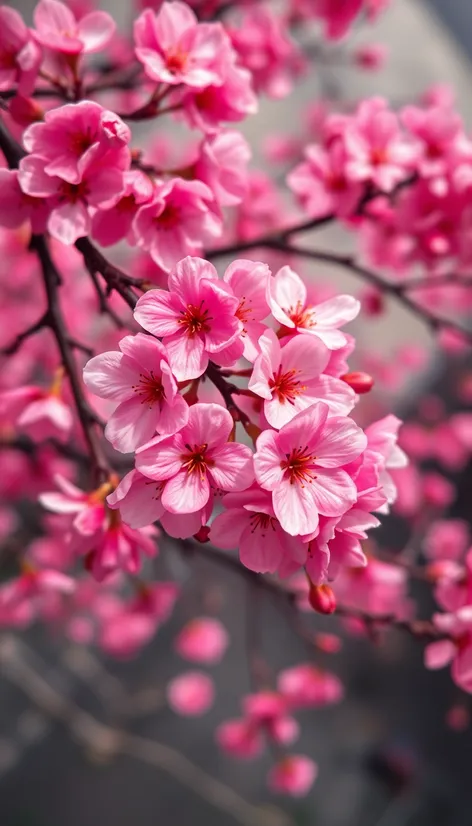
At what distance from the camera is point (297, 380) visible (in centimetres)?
40

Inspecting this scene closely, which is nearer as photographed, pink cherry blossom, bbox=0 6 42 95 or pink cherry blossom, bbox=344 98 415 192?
pink cherry blossom, bbox=0 6 42 95

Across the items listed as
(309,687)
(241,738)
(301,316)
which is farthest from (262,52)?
(241,738)

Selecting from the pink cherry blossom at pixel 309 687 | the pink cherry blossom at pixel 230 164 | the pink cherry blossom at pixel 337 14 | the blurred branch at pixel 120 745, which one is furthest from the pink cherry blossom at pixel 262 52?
the blurred branch at pixel 120 745

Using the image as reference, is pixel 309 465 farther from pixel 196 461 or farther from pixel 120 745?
pixel 120 745

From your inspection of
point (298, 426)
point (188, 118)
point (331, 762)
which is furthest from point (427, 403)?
point (298, 426)

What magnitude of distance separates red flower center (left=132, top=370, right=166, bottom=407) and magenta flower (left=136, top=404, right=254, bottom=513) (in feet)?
0.11

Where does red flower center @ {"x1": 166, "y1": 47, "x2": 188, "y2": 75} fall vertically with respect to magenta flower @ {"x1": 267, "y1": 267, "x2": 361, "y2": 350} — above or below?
above

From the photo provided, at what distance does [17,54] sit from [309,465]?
0.43m

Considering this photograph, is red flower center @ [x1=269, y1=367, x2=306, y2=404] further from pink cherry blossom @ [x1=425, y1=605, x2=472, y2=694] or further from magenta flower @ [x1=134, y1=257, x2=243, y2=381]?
pink cherry blossom @ [x1=425, y1=605, x2=472, y2=694]

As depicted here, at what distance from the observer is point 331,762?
1.47m

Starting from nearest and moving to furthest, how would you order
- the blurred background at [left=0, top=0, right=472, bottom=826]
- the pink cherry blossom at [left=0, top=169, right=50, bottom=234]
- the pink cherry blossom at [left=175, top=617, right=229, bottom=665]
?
the pink cherry blossom at [left=0, top=169, right=50, bottom=234] → the pink cherry blossom at [left=175, top=617, right=229, bottom=665] → the blurred background at [left=0, top=0, right=472, bottom=826]

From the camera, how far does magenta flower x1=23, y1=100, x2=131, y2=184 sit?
1.44 feet

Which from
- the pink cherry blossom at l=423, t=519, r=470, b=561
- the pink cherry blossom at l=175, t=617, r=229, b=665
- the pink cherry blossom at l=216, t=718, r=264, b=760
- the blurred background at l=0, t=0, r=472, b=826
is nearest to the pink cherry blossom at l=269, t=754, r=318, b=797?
the pink cherry blossom at l=216, t=718, r=264, b=760

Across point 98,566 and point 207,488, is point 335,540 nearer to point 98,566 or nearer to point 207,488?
point 207,488
